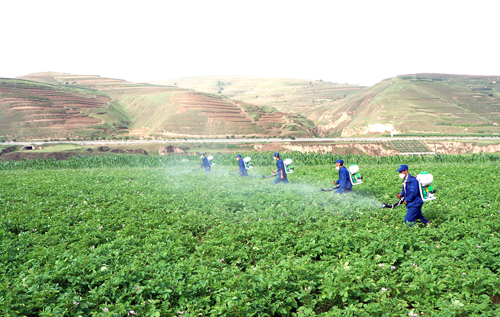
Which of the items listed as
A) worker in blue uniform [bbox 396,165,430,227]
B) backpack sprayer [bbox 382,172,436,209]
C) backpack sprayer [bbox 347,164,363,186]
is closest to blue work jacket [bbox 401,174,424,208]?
worker in blue uniform [bbox 396,165,430,227]

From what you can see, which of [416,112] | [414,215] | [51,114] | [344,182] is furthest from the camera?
[416,112]

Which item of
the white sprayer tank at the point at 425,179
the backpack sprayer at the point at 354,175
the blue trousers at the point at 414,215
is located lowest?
the blue trousers at the point at 414,215

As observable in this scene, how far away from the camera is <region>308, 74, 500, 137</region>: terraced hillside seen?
90.2 meters

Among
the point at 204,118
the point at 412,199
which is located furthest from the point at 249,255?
the point at 204,118

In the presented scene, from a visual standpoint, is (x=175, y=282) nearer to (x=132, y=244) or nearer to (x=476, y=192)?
(x=132, y=244)

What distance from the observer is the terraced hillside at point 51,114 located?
89688mm

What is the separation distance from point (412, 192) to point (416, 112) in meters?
106

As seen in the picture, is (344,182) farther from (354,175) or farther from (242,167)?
(242,167)

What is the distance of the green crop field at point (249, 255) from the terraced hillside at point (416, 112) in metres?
86.4

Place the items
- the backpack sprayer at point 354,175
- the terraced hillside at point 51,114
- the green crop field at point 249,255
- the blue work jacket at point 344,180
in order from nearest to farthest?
the green crop field at point 249,255 → the backpack sprayer at point 354,175 → the blue work jacket at point 344,180 → the terraced hillside at point 51,114

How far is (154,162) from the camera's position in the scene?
35969 millimetres

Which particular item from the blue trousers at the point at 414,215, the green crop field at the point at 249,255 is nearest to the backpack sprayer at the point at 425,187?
the blue trousers at the point at 414,215

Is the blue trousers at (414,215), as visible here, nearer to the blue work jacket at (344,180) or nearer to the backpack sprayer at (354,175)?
the backpack sprayer at (354,175)

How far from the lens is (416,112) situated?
10150 cm
